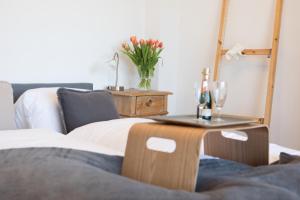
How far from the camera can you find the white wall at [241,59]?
286cm

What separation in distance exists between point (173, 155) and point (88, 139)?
3.19 ft

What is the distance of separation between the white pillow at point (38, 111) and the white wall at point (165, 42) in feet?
1.22

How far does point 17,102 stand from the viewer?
2.44m

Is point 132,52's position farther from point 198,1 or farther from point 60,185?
point 60,185

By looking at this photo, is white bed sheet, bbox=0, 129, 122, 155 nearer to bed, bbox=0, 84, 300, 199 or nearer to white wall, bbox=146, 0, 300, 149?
bed, bbox=0, 84, 300, 199

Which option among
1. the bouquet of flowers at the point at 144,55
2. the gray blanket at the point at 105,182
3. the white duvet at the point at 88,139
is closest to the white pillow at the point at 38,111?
the white duvet at the point at 88,139

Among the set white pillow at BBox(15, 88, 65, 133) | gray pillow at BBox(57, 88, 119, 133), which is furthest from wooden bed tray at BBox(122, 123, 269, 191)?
white pillow at BBox(15, 88, 65, 133)

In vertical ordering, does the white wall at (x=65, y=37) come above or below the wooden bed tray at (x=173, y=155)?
above

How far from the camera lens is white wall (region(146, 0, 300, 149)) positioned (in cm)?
286

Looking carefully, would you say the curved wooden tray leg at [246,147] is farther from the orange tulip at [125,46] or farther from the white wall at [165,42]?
the orange tulip at [125,46]

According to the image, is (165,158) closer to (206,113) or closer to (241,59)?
(206,113)

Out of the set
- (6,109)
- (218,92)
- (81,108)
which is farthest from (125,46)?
(218,92)

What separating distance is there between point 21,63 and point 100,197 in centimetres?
215

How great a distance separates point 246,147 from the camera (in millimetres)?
1362
